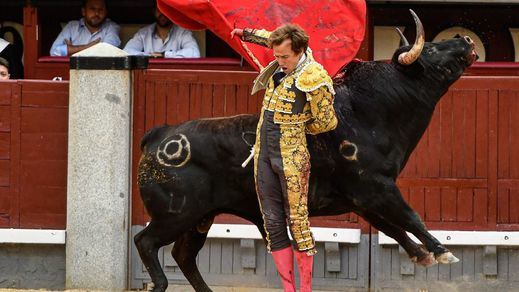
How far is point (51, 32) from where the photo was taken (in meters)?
11.4

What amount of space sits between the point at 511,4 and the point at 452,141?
1.83 meters

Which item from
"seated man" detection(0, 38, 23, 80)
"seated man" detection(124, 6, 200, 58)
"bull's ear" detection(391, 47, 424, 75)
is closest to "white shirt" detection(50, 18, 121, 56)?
"seated man" detection(124, 6, 200, 58)

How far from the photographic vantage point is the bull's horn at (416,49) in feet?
24.4

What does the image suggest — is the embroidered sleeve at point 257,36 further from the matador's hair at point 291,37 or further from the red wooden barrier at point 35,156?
the red wooden barrier at point 35,156

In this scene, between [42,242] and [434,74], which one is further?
[42,242]

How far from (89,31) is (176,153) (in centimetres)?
309

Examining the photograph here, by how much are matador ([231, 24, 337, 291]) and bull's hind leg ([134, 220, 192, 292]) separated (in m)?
0.75

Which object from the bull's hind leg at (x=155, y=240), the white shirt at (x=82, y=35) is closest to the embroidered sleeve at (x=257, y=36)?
the bull's hind leg at (x=155, y=240)

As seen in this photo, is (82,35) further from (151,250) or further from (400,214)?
(400,214)

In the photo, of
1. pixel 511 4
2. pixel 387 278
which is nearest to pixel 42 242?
pixel 387 278

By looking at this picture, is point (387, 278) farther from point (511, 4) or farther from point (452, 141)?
point (511, 4)

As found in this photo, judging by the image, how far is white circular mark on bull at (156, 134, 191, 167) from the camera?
779 cm

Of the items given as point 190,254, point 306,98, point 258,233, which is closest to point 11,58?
point 258,233

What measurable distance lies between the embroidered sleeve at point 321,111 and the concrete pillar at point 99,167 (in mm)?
2308
